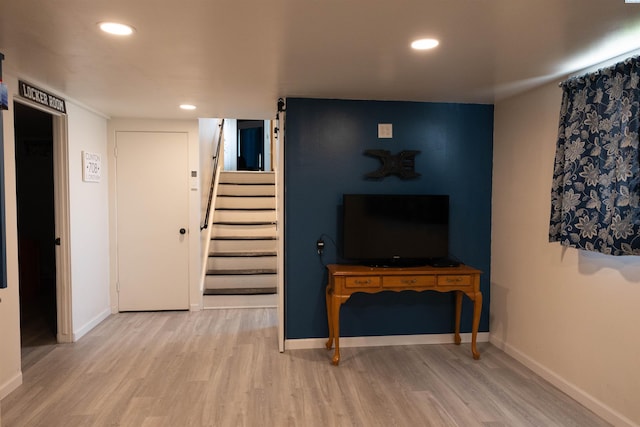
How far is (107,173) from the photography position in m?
4.53

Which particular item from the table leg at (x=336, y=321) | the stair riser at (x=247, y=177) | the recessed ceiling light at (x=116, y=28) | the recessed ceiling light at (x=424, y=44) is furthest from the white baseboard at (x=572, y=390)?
the stair riser at (x=247, y=177)

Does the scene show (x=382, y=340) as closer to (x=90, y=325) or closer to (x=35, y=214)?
(x=90, y=325)

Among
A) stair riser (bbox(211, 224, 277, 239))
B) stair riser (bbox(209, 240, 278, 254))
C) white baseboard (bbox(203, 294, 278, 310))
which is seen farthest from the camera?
stair riser (bbox(211, 224, 277, 239))

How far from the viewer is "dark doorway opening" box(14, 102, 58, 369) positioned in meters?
5.18

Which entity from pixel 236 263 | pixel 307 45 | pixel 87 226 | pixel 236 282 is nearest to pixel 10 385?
pixel 87 226

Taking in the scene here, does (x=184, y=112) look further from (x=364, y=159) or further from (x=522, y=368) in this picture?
(x=522, y=368)

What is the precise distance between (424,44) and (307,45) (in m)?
0.63

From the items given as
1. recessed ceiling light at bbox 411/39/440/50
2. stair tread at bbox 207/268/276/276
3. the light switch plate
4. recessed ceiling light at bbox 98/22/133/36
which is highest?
recessed ceiling light at bbox 411/39/440/50

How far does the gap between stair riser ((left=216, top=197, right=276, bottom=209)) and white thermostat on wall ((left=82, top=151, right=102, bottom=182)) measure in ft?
7.13

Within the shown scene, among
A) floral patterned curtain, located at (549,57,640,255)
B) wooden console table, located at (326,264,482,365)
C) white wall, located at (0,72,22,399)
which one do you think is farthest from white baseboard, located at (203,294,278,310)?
floral patterned curtain, located at (549,57,640,255)

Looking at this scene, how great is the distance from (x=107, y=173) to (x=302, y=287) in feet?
8.39

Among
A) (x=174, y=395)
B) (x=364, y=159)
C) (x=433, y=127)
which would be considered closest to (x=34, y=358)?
(x=174, y=395)

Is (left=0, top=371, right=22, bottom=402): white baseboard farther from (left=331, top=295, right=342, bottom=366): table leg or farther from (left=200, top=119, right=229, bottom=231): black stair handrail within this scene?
(left=200, top=119, right=229, bottom=231): black stair handrail

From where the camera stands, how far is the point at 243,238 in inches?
218
